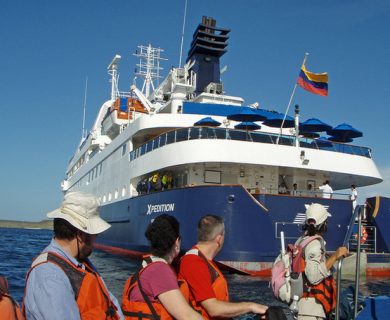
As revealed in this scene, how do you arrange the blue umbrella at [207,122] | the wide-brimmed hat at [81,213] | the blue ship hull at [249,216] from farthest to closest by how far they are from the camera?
the blue umbrella at [207,122] < the blue ship hull at [249,216] < the wide-brimmed hat at [81,213]

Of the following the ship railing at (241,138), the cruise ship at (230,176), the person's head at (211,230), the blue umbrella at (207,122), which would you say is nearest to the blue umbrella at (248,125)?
the cruise ship at (230,176)

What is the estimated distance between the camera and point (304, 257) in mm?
3732

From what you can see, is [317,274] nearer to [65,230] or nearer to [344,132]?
[65,230]

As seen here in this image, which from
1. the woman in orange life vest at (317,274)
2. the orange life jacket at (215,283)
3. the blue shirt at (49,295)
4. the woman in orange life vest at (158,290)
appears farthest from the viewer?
the woman in orange life vest at (317,274)

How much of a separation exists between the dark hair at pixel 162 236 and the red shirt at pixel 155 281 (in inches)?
6.0

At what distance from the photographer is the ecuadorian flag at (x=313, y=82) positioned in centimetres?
1494

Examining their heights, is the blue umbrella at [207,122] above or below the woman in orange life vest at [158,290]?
above

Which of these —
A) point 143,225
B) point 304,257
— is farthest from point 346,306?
point 143,225

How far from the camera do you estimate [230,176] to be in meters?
15.2

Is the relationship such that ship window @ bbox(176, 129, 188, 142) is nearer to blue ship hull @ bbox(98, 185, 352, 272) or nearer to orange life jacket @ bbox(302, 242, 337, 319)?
blue ship hull @ bbox(98, 185, 352, 272)

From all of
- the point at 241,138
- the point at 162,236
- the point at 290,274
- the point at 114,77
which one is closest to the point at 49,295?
the point at 162,236

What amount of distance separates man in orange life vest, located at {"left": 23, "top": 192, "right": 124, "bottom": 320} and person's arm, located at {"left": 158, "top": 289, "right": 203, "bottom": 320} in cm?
27

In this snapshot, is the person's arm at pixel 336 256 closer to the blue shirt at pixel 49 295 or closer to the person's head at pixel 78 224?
the person's head at pixel 78 224

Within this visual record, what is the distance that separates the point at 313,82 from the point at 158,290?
13271 mm
